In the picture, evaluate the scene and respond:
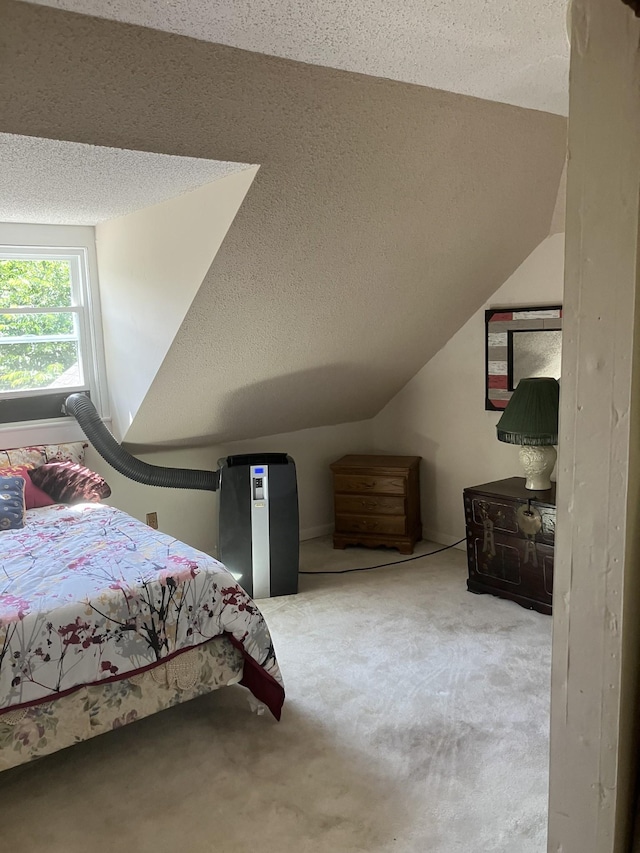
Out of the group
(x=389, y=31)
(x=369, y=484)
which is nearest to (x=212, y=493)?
(x=369, y=484)

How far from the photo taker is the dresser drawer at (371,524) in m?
4.64

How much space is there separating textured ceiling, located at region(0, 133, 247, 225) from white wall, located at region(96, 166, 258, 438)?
0.07 m

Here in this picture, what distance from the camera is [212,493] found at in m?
4.61

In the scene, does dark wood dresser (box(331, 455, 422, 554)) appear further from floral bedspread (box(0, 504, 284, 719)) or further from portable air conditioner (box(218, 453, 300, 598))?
floral bedspread (box(0, 504, 284, 719))

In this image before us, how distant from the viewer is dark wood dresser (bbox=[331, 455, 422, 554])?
461 cm

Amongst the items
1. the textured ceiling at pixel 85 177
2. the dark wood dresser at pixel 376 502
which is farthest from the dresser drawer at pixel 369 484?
the textured ceiling at pixel 85 177

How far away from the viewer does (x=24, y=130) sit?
82.7 inches

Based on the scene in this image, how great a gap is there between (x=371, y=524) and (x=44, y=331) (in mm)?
2259

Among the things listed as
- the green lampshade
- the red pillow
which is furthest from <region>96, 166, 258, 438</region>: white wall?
the green lampshade

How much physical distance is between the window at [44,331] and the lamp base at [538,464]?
7.89 feet

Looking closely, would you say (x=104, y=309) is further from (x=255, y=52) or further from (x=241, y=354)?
(x=255, y=52)

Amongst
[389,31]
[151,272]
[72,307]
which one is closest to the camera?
[389,31]

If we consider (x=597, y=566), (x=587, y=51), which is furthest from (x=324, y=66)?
(x=597, y=566)

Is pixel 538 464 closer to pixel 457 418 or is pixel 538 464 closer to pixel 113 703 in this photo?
pixel 457 418
